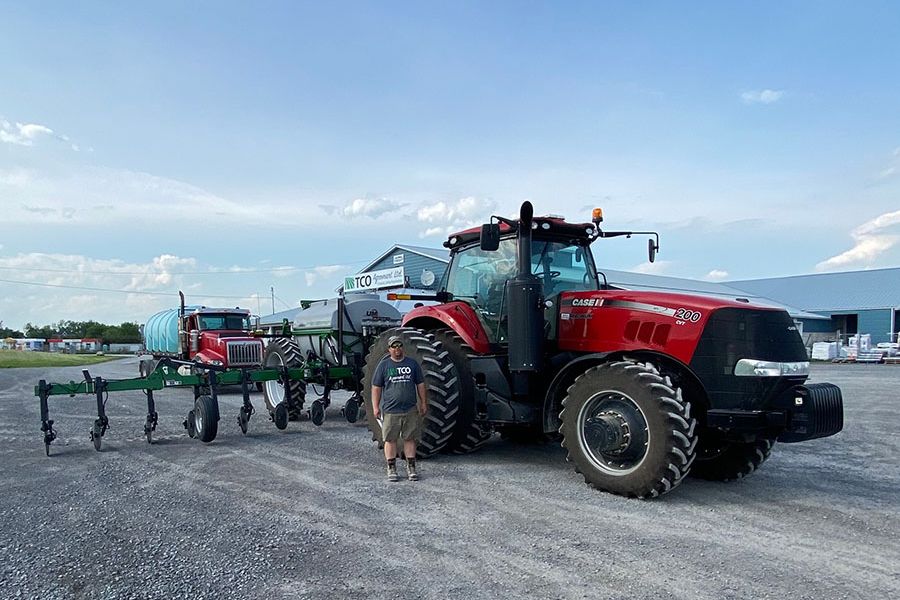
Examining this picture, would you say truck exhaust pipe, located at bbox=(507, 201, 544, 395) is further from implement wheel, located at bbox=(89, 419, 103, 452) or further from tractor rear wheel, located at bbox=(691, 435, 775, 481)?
implement wheel, located at bbox=(89, 419, 103, 452)

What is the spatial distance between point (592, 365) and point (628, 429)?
88 centimetres

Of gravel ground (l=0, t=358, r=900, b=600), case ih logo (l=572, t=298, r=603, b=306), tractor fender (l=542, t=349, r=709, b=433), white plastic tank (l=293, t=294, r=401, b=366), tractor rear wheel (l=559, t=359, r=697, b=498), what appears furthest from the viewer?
white plastic tank (l=293, t=294, r=401, b=366)

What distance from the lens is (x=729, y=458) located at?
20.9 ft

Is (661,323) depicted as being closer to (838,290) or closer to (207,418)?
(207,418)

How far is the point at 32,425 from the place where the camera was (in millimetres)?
11023

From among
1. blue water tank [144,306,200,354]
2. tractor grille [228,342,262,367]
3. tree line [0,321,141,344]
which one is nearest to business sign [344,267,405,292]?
blue water tank [144,306,200,354]

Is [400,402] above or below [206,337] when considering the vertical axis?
below

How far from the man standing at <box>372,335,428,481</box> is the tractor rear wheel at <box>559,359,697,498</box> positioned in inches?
60.3

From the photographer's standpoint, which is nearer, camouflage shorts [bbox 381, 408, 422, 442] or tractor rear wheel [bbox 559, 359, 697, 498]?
tractor rear wheel [bbox 559, 359, 697, 498]

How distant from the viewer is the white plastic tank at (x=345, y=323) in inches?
420

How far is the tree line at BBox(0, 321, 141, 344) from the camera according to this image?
90.7m

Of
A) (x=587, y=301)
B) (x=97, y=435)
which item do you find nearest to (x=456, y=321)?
(x=587, y=301)

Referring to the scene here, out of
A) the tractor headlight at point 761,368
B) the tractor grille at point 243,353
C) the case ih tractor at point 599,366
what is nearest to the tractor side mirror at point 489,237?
the case ih tractor at point 599,366

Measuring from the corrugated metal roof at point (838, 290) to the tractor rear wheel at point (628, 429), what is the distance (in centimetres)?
4105
